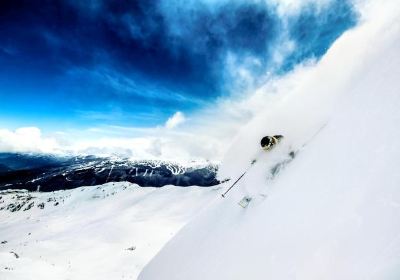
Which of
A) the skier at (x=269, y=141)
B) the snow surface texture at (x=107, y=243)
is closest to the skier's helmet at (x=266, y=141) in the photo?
the skier at (x=269, y=141)

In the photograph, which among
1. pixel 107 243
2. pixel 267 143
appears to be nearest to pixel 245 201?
pixel 267 143

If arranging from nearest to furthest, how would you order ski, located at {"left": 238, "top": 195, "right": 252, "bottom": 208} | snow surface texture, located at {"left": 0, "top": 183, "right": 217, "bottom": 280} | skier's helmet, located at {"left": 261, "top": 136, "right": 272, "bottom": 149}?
ski, located at {"left": 238, "top": 195, "right": 252, "bottom": 208} → skier's helmet, located at {"left": 261, "top": 136, "right": 272, "bottom": 149} → snow surface texture, located at {"left": 0, "top": 183, "right": 217, "bottom": 280}

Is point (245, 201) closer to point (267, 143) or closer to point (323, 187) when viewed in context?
point (267, 143)

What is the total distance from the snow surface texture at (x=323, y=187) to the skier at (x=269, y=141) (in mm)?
150

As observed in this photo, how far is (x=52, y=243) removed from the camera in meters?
50.0

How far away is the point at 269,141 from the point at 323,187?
217 centimetres

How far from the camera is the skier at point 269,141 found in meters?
6.13

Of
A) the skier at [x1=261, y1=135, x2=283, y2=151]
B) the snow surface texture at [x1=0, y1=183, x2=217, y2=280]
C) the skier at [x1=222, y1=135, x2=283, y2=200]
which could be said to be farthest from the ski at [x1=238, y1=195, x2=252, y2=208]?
the snow surface texture at [x1=0, y1=183, x2=217, y2=280]

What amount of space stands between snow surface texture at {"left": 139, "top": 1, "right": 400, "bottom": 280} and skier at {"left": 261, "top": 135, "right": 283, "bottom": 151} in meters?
0.15

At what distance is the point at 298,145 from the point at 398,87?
7.01 feet

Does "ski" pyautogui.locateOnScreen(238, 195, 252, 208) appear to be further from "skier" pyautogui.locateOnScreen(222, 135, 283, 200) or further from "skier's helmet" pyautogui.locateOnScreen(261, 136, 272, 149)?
"skier's helmet" pyautogui.locateOnScreen(261, 136, 272, 149)

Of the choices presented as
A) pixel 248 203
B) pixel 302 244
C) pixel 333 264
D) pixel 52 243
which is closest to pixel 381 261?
pixel 333 264

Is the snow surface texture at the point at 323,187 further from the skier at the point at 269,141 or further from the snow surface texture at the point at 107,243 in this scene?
the snow surface texture at the point at 107,243

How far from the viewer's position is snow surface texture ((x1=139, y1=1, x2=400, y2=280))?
3031mm
